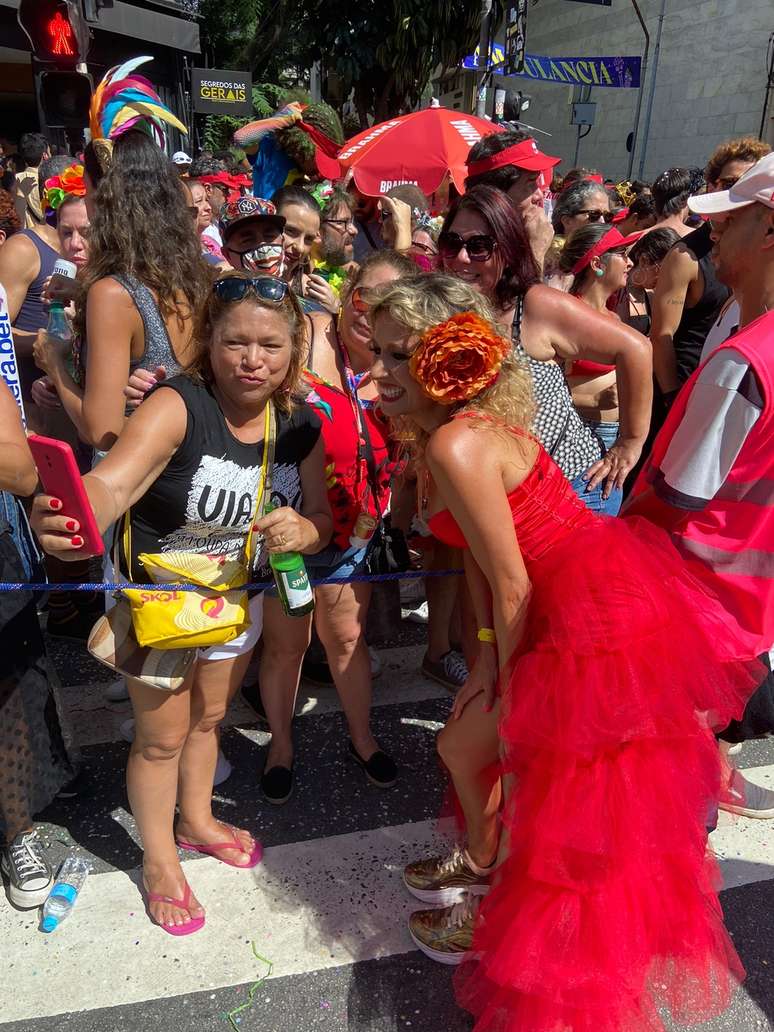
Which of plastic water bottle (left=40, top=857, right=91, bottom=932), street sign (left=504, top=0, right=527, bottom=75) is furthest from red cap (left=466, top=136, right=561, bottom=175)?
street sign (left=504, top=0, right=527, bottom=75)

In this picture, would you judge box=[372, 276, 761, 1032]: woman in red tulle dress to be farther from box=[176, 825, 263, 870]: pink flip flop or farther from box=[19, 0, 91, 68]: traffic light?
box=[19, 0, 91, 68]: traffic light

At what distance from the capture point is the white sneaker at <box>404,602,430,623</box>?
4258 mm

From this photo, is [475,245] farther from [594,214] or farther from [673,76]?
[673,76]

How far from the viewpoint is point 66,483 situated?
61.6 inches

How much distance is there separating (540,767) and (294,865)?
123cm

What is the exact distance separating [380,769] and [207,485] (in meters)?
1.49

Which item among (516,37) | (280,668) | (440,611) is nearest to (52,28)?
(440,611)

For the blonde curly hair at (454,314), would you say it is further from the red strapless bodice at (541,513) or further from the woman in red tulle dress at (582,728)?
the red strapless bodice at (541,513)

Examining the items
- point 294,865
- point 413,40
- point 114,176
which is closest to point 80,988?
point 294,865

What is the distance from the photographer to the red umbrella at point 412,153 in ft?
19.2

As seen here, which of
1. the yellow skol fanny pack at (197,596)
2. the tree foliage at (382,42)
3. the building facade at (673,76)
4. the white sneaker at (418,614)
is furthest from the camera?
the building facade at (673,76)

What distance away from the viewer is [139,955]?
218 centimetres

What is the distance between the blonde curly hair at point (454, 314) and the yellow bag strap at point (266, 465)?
1.35 ft

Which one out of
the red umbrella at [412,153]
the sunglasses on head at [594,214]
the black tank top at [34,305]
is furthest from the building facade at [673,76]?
the black tank top at [34,305]
